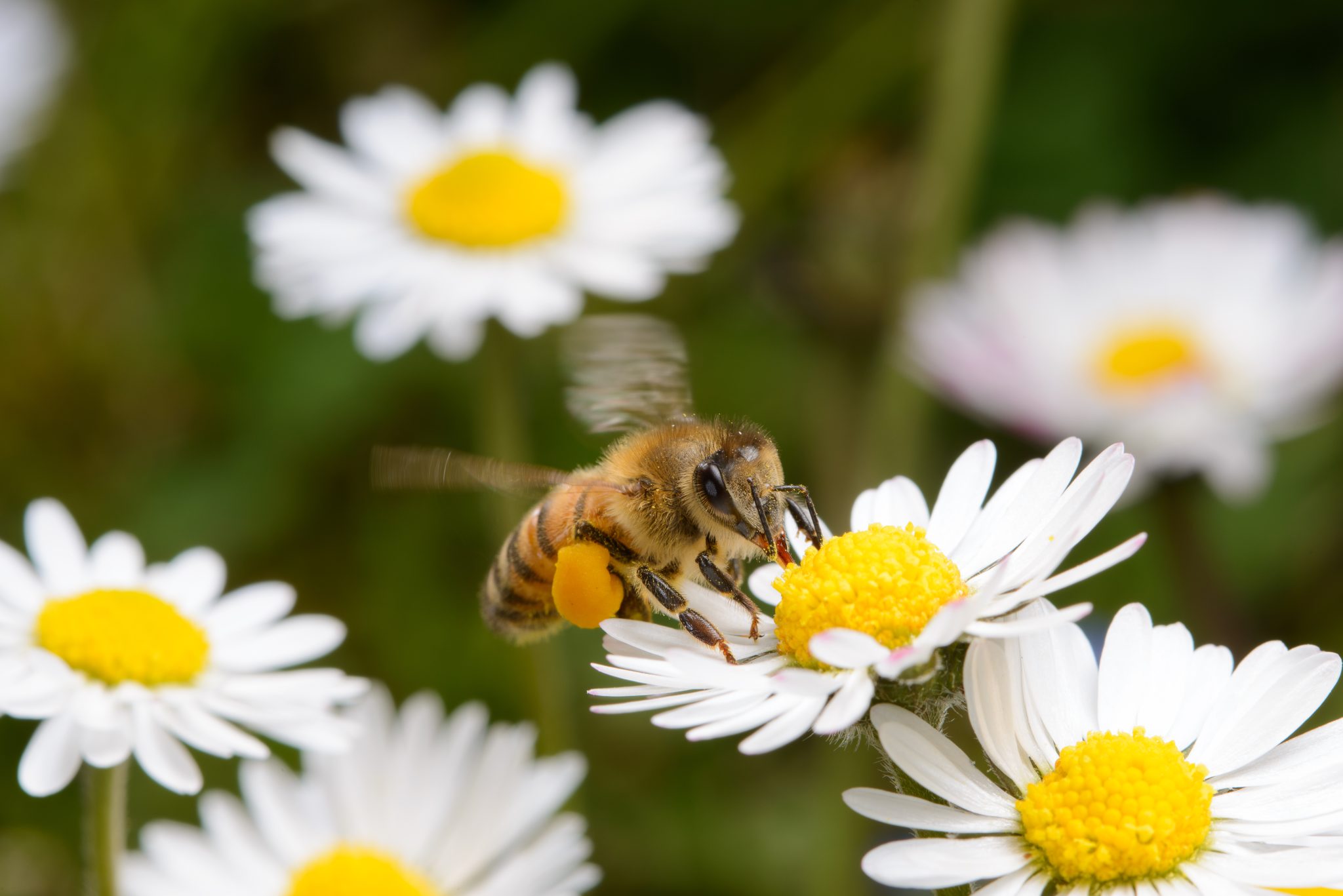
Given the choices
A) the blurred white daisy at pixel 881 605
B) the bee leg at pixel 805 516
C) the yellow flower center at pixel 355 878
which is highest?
the bee leg at pixel 805 516

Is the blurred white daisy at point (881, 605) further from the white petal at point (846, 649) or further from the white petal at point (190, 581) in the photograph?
the white petal at point (190, 581)

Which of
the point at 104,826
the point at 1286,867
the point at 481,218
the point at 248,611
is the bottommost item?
the point at 1286,867

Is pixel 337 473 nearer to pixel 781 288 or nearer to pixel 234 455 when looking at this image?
pixel 234 455

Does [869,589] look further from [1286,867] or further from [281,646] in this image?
[281,646]

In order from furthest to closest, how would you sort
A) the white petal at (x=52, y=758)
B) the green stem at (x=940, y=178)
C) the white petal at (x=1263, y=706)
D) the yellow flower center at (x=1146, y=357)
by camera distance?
the yellow flower center at (x=1146, y=357) → the green stem at (x=940, y=178) → the white petal at (x=52, y=758) → the white petal at (x=1263, y=706)

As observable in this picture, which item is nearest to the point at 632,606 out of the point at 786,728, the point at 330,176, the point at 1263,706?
the point at 786,728

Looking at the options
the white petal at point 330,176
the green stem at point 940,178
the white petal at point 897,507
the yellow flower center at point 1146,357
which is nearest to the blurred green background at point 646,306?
the green stem at point 940,178

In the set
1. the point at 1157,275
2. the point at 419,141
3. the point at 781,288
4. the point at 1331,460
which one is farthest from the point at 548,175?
the point at 1331,460
